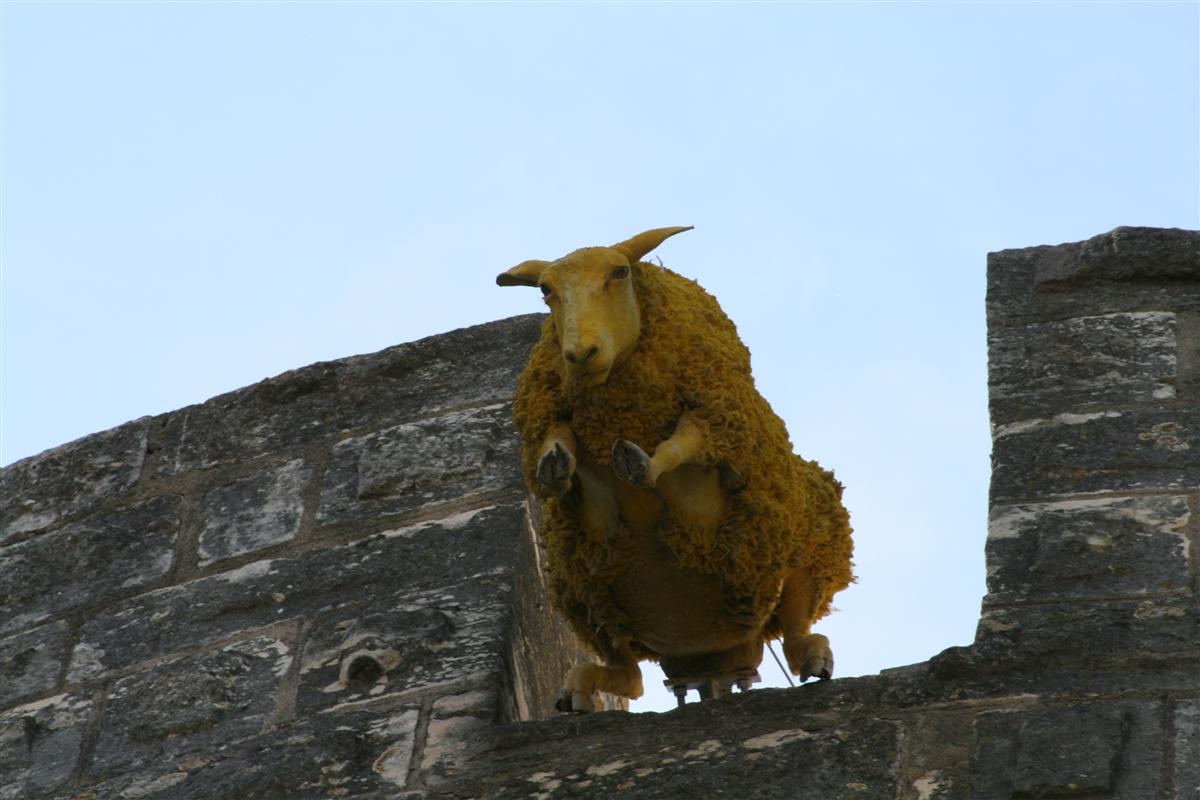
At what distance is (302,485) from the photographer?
6.21m

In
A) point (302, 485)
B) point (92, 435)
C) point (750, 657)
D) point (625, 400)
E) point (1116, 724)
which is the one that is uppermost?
point (92, 435)

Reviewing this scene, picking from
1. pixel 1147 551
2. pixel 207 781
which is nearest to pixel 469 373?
pixel 207 781

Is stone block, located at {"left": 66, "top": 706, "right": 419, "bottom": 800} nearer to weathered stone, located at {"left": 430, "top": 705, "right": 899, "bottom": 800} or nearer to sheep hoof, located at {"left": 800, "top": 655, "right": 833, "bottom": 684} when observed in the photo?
weathered stone, located at {"left": 430, "top": 705, "right": 899, "bottom": 800}

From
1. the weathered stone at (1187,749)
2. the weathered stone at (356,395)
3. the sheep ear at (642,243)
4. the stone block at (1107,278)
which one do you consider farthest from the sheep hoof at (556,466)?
the stone block at (1107,278)

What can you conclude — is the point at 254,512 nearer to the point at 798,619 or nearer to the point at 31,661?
the point at 31,661

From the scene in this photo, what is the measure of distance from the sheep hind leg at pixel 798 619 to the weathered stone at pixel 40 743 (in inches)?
62.1

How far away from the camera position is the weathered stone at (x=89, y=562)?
6258mm

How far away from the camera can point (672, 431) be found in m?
5.00

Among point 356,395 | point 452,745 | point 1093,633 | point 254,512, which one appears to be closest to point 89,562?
point 254,512

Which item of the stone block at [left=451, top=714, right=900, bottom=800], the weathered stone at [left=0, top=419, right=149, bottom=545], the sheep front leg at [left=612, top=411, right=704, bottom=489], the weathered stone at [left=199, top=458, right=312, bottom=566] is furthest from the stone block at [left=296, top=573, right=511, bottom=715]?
the weathered stone at [left=0, top=419, right=149, bottom=545]

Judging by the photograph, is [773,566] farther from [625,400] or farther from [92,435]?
[92,435]

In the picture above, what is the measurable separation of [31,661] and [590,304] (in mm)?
1925

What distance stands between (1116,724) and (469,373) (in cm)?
203

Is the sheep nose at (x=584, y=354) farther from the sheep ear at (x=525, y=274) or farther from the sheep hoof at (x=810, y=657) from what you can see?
the sheep hoof at (x=810, y=657)
